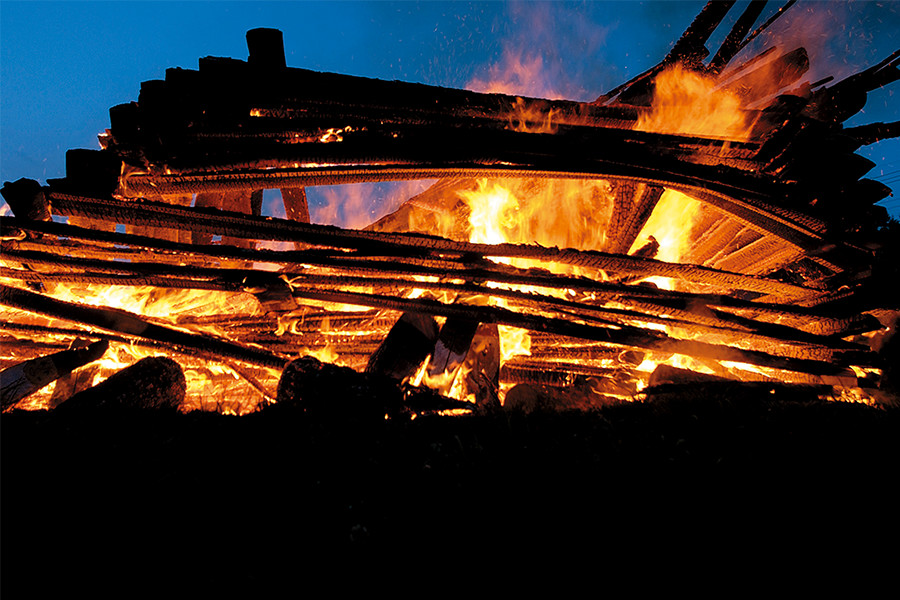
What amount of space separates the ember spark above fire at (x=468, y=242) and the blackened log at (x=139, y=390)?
0.37m

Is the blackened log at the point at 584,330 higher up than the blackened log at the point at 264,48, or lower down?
lower down

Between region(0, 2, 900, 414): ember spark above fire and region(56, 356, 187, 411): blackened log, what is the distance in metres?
0.37

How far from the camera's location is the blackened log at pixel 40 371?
143 inches

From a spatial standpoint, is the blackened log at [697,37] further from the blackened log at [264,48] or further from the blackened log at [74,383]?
the blackened log at [74,383]

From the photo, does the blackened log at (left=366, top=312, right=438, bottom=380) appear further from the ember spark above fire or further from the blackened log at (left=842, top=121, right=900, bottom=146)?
the blackened log at (left=842, top=121, right=900, bottom=146)

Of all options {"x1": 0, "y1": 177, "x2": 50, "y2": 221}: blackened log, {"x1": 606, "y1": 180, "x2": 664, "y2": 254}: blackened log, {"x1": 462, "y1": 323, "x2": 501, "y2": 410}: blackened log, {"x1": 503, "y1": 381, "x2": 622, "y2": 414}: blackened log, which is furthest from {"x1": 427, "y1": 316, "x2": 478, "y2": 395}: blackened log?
{"x1": 0, "y1": 177, "x2": 50, "y2": 221}: blackened log

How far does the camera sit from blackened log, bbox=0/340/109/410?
3.63 m

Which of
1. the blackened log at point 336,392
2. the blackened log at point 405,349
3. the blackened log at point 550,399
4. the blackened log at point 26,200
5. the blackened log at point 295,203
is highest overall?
the blackened log at point 295,203

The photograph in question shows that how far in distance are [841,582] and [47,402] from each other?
25.2 feet

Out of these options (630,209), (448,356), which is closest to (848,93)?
(630,209)

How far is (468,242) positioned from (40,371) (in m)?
4.58

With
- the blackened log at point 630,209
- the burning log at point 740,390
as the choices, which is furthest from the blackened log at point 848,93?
the burning log at point 740,390

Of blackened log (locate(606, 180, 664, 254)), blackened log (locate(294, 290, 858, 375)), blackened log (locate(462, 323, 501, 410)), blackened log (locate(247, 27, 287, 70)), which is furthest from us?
blackened log (locate(462, 323, 501, 410))

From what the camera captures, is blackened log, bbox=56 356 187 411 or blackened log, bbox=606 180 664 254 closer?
blackened log, bbox=56 356 187 411
